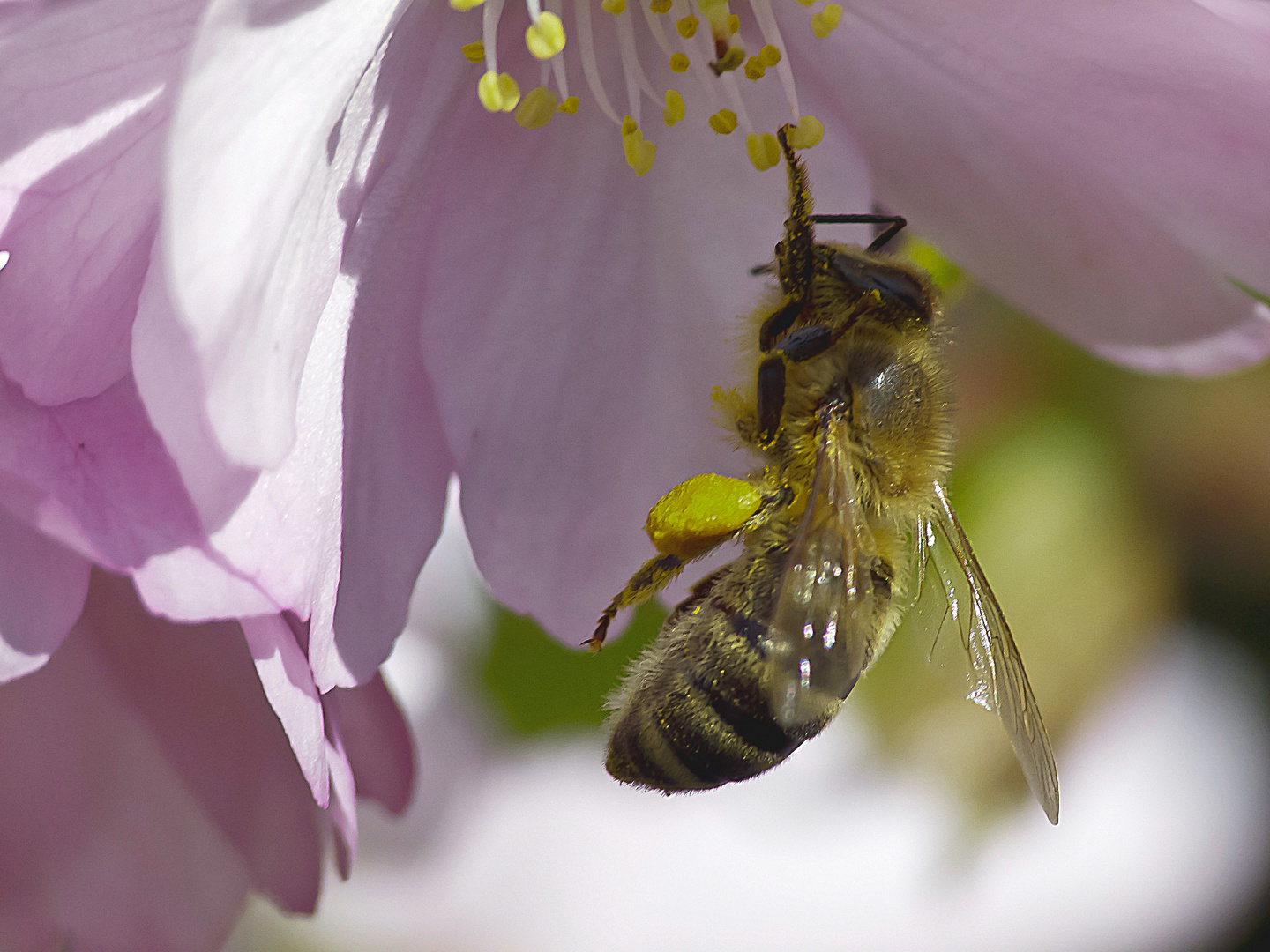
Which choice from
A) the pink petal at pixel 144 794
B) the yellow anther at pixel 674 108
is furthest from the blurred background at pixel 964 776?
the yellow anther at pixel 674 108

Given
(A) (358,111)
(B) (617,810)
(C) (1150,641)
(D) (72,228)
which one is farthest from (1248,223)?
(B) (617,810)

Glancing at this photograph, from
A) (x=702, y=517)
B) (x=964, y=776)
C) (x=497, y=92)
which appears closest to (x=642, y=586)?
(x=702, y=517)

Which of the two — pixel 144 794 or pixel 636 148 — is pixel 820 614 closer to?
pixel 636 148

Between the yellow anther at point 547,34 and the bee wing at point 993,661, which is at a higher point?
the yellow anther at point 547,34

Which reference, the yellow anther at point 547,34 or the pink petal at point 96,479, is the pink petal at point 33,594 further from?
the yellow anther at point 547,34

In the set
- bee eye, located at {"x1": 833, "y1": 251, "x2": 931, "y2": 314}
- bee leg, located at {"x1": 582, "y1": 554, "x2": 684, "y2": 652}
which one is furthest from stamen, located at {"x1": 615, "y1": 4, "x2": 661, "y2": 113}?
bee leg, located at {"x1": 582, "y1": 554, "x2": 684, "y2": 652}

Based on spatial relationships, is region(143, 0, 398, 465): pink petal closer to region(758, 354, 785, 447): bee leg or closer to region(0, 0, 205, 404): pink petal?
region(0, 0, 205, 404): pink petal
